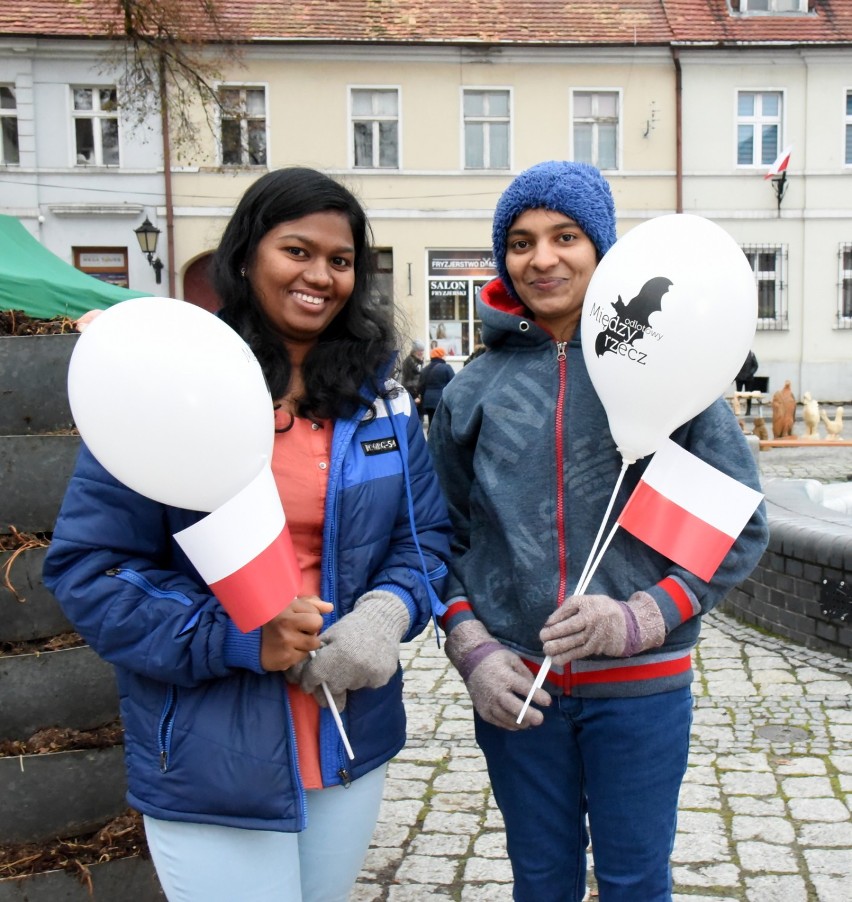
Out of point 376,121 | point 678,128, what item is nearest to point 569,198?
point 376,121

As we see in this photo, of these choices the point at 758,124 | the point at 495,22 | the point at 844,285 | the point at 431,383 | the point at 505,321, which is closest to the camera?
the point at 505,321

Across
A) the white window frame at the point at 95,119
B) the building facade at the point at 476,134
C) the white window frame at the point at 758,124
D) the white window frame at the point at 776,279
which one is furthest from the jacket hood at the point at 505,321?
the white window frame at the point at 758,124

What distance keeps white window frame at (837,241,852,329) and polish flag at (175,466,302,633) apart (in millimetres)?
20251

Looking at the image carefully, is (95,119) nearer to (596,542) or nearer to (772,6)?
(772,6)

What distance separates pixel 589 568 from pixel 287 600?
0.61 metres

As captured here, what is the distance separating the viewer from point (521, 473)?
1916 millimetres

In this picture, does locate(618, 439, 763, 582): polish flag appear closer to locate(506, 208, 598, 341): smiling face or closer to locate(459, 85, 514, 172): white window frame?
locate(506, 208, 598, 341): smiling face

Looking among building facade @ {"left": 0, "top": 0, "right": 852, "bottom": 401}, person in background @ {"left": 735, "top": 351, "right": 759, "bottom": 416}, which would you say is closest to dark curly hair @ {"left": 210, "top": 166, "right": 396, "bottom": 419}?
person in background @ {"left": 735, "top": 351, "right": 759, "bottom": 416}

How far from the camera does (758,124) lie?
19.5 m

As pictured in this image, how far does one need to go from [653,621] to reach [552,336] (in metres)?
0.65

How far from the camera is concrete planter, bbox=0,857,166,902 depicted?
2307 millimetres

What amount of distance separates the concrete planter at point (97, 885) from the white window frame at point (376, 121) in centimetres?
1803

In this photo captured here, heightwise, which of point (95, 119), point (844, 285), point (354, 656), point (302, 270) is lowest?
point (354, 656)

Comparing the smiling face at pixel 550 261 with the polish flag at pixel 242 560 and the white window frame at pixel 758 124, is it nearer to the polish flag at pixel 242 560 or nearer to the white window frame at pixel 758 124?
the polish flag at pixel 242 560
